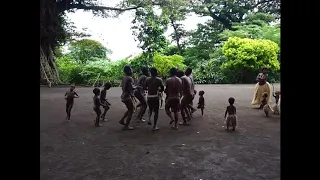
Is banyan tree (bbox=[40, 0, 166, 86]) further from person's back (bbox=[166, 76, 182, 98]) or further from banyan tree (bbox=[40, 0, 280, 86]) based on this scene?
person's back (bbox=[166, 76, 182, 98])

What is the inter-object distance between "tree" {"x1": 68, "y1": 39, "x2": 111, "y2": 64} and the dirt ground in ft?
36.4

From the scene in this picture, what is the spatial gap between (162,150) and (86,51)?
15091mm

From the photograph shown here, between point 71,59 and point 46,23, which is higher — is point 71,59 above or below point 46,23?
below

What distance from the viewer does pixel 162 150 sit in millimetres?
4734

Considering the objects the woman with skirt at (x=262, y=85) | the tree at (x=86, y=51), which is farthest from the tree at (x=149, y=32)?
the woman with skirt at (x=262, y=85)

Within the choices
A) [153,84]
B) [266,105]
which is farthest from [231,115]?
[266,105]

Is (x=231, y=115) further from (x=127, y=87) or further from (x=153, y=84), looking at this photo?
(x=127, y=87)

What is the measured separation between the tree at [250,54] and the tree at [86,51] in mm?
7303

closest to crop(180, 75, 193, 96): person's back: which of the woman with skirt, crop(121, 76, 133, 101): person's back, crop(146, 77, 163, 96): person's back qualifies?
crop(146, 77, 163, 96): person's back

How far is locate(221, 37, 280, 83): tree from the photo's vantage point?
15555 millimetres

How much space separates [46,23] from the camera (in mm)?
15727
